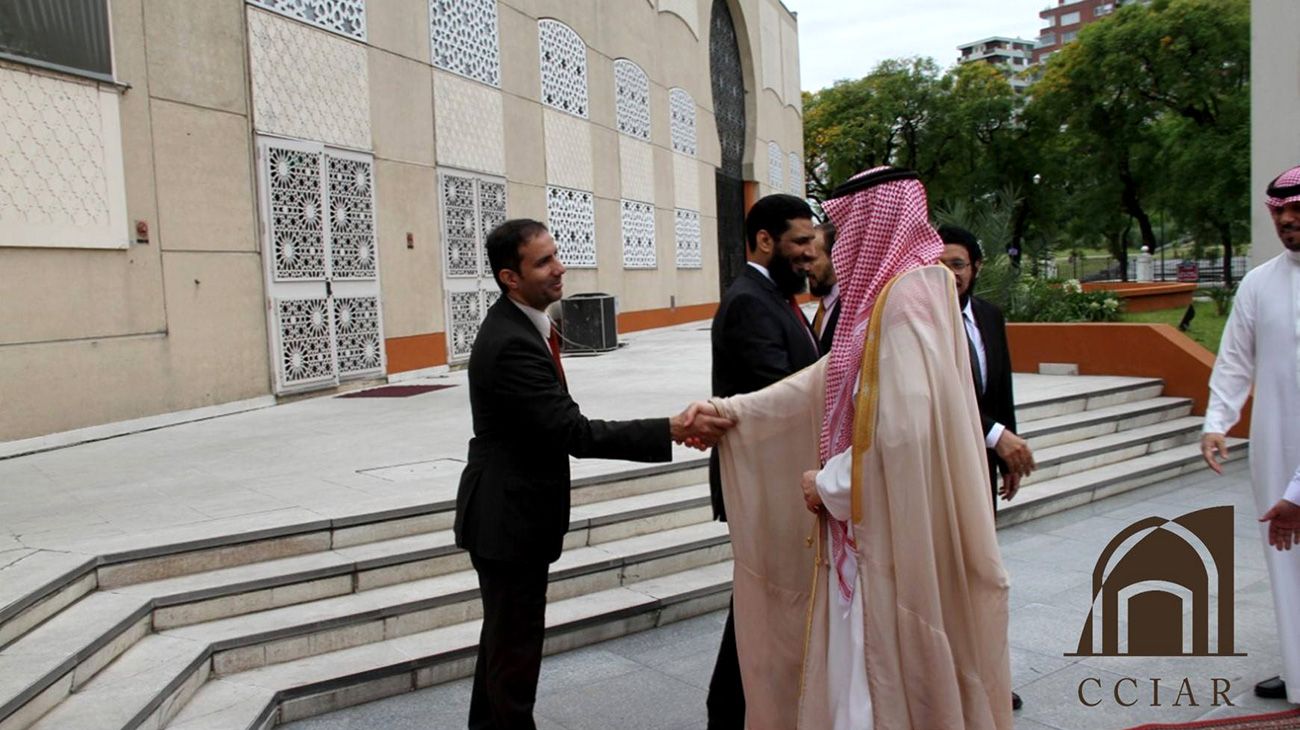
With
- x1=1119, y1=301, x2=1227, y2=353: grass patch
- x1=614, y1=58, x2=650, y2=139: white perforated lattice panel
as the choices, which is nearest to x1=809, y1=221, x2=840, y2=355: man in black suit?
x1=1119, y1=301, x2=1227, y2=353: grass patch

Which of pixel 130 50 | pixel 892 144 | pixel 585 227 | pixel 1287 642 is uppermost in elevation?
pixel 892 144

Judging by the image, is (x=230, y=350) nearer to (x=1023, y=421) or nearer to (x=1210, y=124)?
(x=1023, y=421)

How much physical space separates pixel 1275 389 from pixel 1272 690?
1127 millimetres

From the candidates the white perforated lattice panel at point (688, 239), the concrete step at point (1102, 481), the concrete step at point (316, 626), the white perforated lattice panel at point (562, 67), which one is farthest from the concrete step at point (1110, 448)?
the white perforated lattice panel at point (688, 239)

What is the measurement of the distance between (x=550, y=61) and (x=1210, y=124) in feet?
68.6

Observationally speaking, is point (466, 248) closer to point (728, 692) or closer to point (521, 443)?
point (521, 443)

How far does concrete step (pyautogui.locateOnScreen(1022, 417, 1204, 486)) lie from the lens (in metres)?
7.15

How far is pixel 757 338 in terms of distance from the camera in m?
3.06

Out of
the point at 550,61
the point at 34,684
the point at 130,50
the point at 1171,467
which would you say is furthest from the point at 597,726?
the point at 550,61

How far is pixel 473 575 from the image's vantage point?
448 cm

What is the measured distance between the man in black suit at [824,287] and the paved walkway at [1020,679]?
1.51m

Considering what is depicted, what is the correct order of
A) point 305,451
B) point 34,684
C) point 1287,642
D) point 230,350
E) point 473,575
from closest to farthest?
1. point 34,684
2. point 1287,642
3. point 473,575
4. point 305,451
5. point 230,350

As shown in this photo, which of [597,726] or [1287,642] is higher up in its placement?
[1287,642]

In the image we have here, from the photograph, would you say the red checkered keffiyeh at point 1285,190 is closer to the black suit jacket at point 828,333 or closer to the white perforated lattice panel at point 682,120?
the black suit jacket at point 828,333
